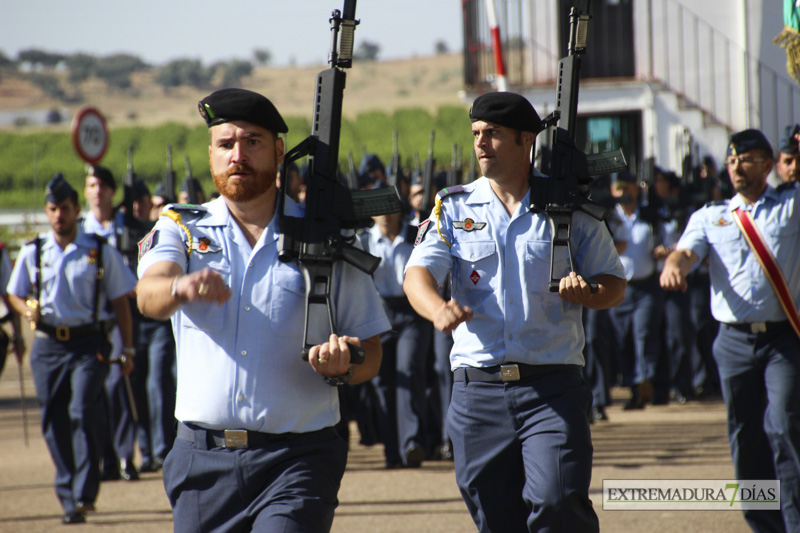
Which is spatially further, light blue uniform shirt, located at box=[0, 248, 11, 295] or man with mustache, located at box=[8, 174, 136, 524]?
light blue uniform shirt, located at box=[0, 248, 11, 295]

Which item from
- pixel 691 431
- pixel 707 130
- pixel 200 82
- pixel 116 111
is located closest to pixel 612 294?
pixel 691 431

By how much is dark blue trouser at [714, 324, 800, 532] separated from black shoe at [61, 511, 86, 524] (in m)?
4.26

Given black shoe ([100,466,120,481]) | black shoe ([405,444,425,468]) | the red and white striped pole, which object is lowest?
black shoe ([100,466,120,481])

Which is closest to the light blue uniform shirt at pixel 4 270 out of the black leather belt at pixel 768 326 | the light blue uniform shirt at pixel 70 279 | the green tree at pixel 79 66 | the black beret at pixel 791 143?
the light blue uniform shirt at pixel 70 279

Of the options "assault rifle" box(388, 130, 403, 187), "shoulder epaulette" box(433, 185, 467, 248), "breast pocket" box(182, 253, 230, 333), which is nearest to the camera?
"breast pocket" box(182, 253, 230, 333)

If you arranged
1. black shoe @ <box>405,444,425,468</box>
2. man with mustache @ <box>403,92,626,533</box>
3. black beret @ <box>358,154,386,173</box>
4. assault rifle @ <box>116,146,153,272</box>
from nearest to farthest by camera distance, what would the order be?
man with mustache @ <box>403,92,626,533</box>
black shoe @ <box>405,444,425,468</box>
assault rifle @ <box>116,146,153,272</box>
black beret @ <box>358,154,386,173</box>

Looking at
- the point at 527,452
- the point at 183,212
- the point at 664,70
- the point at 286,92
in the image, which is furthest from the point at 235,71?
the point at 183,212

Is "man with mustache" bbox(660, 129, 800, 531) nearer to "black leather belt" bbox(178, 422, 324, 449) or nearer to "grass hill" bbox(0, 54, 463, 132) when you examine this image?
"black leather belt" bbox(178, 422, 324, 449)

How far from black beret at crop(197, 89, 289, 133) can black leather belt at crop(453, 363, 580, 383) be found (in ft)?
4.59

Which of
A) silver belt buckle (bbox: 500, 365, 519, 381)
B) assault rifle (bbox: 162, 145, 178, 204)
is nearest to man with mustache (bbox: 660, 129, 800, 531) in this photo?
silver belt buckle (bbox: 500, 365, 519, 381)

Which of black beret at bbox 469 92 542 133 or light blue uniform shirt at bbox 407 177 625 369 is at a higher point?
black beret at bbox 469 92 542 133

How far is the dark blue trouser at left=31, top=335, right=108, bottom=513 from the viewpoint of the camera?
734 centimetres

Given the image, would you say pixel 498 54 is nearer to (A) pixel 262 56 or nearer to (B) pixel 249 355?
(B) pixel 249 355

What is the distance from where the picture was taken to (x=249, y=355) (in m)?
3.56
